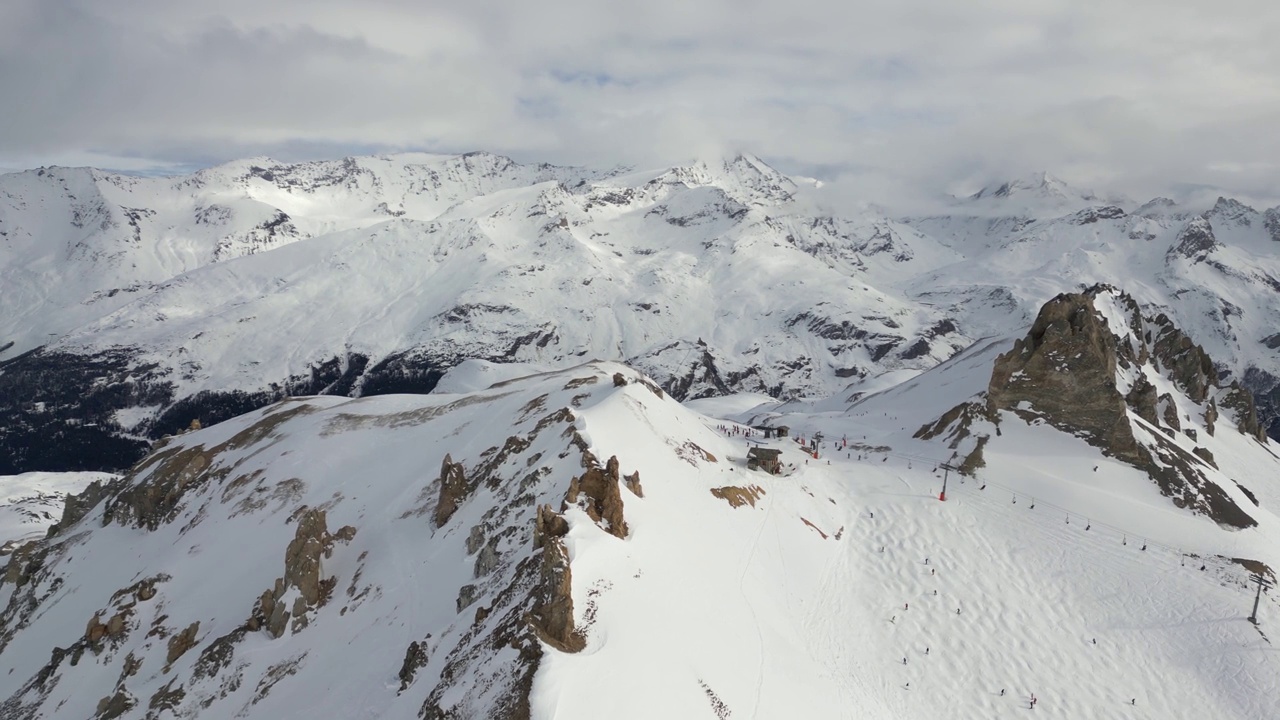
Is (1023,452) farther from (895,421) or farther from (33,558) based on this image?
(33,558)

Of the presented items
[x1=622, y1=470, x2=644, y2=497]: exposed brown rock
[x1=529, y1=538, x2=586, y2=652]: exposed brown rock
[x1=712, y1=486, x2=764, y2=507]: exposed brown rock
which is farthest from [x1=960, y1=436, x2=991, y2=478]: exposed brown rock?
[x1=529, y1=538, x2=586, y2=652]: exposed brown rock

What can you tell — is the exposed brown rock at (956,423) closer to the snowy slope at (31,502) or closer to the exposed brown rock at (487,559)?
the exposed brown rock at (487,559)

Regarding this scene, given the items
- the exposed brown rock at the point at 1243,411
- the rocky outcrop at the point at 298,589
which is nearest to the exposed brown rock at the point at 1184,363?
the exposed brown rock at the point at 1243,411

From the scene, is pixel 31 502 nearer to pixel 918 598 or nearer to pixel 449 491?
pixel 449 491

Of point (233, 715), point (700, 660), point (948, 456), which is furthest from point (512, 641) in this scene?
point (948, 456)

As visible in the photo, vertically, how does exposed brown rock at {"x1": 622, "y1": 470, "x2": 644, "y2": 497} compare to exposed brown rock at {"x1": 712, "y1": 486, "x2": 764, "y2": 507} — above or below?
above

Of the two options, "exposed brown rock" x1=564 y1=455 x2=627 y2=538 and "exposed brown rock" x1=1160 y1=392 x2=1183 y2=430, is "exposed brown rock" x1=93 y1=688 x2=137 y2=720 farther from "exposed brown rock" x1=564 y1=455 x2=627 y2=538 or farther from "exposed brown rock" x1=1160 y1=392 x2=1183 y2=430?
"exposed brown rock" x1=1160 y1=392 x2=1183 y2=430
